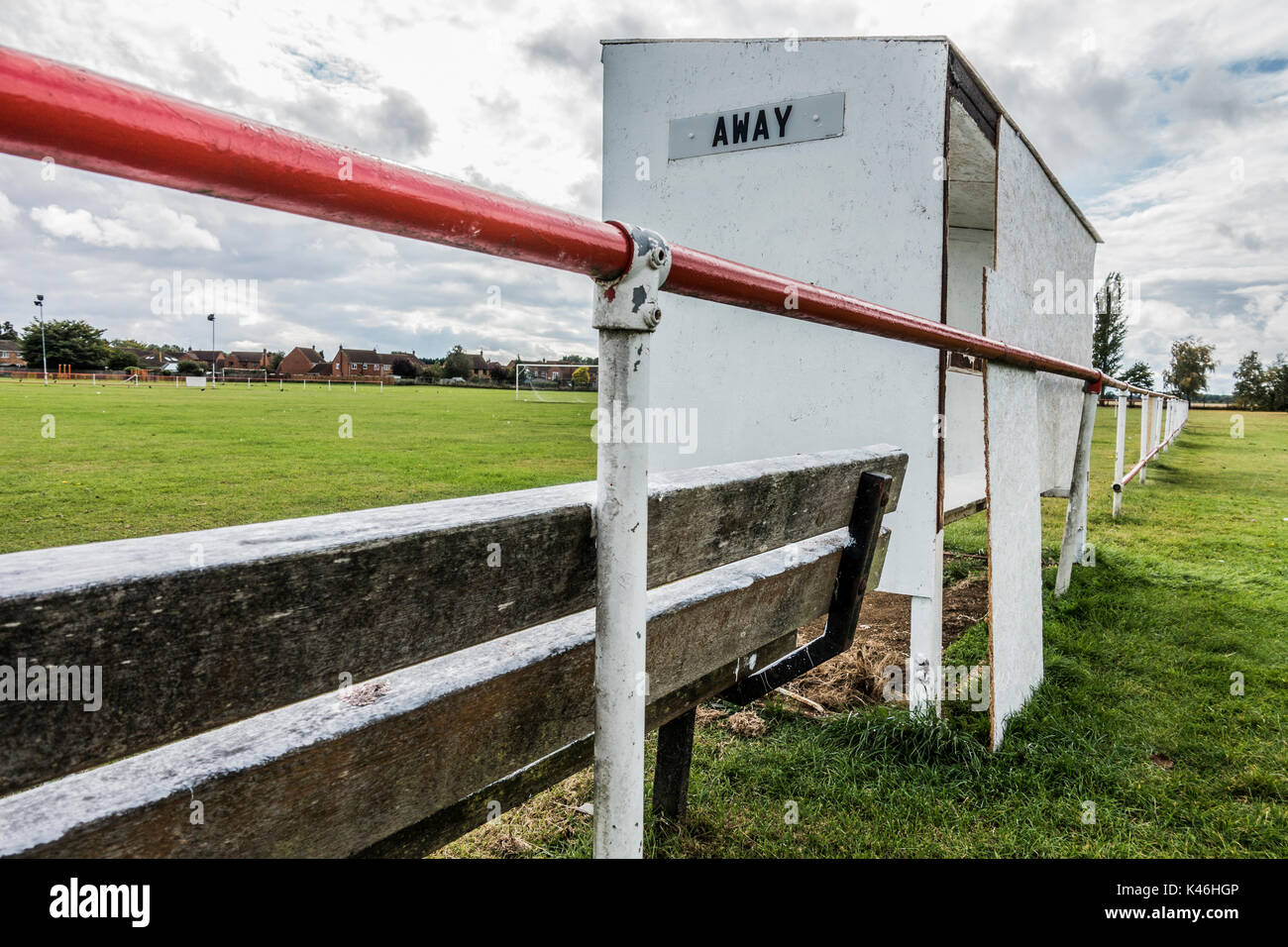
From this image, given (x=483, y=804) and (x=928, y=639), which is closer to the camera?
(x=483, y=804)

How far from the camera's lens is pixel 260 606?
776mm

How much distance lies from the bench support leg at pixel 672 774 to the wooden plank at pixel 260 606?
1.44 m

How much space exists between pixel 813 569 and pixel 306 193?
1646 mm

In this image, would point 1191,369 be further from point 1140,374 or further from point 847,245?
point 847,245

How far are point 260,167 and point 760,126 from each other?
3887 mm

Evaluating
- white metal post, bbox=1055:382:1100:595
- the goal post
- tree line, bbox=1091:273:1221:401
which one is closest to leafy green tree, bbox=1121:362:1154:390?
tree line, bbox=1091:273:1221:401

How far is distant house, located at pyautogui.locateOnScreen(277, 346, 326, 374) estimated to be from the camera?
8931cm

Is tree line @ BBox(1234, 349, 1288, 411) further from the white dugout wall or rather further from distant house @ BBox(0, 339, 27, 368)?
distant house @ BBox(0, 339, 27, 368)

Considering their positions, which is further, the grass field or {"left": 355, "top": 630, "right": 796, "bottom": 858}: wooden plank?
the grass field

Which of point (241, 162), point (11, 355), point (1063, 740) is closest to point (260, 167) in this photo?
point (241, 162)

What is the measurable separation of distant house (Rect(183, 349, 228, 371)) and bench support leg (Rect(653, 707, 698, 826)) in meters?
89.2

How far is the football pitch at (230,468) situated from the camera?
7969 millimetres
